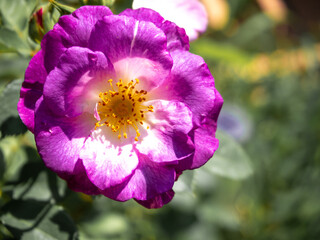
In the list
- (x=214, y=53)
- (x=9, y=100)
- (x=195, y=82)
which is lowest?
(x=214, y=53)

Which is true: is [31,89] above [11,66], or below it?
above

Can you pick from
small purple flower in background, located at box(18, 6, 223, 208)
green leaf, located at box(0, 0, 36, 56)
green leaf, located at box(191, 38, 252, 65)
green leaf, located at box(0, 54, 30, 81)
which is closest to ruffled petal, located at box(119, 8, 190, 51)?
small purple flower in background, located at box(18, 6, 223, 208)

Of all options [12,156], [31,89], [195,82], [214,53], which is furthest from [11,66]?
[214,53]

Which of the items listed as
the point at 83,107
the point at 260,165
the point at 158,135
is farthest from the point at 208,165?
the point at 260,165

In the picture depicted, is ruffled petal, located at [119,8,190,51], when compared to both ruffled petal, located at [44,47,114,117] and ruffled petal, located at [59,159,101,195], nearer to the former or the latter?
ruffled petal, located at [44,47,114,117]

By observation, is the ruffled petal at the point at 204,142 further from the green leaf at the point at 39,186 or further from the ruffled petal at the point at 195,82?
the green leaf at the point at 39,186

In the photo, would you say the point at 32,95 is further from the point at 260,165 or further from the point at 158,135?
the point at 260,165

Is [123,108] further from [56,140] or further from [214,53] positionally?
[214,53]
